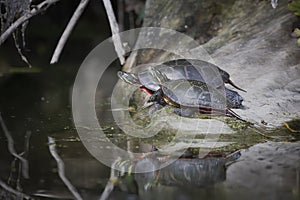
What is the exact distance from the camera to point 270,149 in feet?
9.23

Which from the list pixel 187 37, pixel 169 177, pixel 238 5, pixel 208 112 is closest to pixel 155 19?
pixel 187 37

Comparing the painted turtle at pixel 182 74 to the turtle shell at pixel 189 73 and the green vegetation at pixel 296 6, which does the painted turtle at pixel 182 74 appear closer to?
the turtle shell at pixel 189 73

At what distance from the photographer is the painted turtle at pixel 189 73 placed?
3672 mm

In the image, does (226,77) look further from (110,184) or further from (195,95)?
(110,184)

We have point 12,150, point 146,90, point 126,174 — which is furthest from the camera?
point 146,90

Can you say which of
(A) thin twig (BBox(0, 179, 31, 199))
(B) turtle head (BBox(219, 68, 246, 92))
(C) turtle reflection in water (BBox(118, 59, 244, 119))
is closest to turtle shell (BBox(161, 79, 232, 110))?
(C) turtle reflection in water (BBox(118, 59, 244, 119))

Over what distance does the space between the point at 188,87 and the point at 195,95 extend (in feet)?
0.29

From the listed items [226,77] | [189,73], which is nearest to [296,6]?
[226,77]

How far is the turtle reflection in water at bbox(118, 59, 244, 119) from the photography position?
11.0ft

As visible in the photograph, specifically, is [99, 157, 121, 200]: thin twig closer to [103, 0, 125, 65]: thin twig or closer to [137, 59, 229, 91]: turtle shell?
[137, 59, 229, 91]: turtle shell

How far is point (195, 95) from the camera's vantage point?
338cm

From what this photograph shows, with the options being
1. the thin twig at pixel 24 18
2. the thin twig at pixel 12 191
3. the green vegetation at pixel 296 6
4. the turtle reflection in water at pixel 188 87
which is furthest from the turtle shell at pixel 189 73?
the thin twig at pixel 12 191

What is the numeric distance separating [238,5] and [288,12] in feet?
2.27

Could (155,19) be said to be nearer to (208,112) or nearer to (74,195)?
(208,112)
